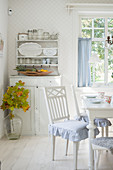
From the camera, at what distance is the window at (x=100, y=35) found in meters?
4.92

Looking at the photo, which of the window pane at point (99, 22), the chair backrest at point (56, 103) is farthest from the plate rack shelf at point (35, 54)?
the chair backrest at point (56, 103)

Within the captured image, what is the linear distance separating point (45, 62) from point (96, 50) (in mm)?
1082

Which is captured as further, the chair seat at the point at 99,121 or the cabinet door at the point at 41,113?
the cabinet door at the point at 41,113

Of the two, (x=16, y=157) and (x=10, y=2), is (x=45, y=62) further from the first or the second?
(x=16, y=157)

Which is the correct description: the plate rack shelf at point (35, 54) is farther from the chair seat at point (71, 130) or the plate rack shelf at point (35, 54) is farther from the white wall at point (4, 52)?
the chair seat at point (71, 130)

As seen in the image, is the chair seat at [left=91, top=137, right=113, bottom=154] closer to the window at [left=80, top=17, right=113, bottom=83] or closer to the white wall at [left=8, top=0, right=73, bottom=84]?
the white wall at [left=8, top=0, right=73, bottom=84]

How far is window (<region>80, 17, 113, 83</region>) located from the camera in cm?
492

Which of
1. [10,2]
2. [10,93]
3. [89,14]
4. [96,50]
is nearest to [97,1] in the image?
[89,14]

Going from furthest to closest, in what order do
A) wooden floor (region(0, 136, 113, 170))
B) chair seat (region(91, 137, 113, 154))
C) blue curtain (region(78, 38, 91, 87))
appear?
blue curtain (region(78, 38, 91, 87)), wooden floor (region(0, 136, 113, 170)), chair seat (region(91, 137, 113, 154))

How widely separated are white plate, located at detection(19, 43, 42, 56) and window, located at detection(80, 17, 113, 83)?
0.94m

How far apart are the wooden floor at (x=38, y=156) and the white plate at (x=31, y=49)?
1630mm

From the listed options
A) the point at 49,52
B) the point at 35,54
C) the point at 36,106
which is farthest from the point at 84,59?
the point at 36,106

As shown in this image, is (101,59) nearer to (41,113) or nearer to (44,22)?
(44,22)

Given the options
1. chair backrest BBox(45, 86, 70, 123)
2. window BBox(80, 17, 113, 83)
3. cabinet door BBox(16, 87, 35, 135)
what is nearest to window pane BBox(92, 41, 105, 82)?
window BBox(80, 17, 113, 83)
